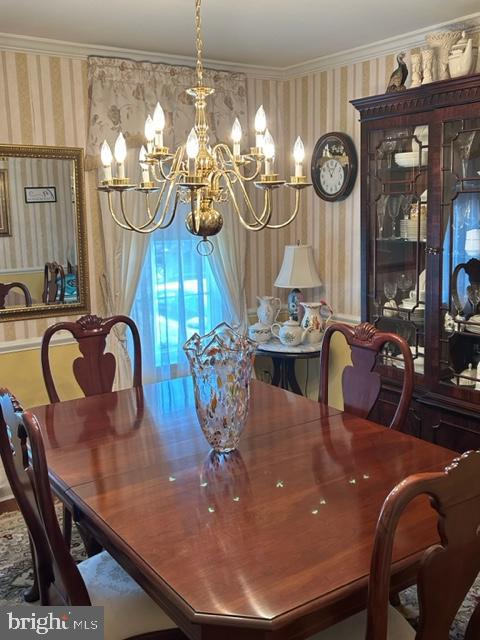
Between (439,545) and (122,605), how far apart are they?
3.13ft

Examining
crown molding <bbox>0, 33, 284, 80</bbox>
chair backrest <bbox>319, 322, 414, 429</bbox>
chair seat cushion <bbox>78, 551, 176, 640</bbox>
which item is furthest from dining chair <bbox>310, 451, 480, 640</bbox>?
crown molding <bbox>0, 33, 284, 80</bbox>

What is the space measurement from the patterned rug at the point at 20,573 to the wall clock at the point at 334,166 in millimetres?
2324

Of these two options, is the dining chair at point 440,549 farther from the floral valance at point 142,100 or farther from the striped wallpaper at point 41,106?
the floral valance at point 142,100

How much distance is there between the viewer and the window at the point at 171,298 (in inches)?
154

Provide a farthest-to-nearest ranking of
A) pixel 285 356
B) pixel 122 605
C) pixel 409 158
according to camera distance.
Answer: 1. pixel 285 356
2. pixel 409 158
3. pixel 122 605

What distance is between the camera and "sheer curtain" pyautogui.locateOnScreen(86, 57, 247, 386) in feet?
11.8

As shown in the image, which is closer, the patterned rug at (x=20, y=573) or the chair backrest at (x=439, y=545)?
the chair backrest at (x=439, y=545)

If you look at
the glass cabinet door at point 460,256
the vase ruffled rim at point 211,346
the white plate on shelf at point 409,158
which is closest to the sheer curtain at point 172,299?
the white plate on shelf at point 409,158

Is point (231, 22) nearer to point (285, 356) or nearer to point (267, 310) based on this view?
point (267, 310)

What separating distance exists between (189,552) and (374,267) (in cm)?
235

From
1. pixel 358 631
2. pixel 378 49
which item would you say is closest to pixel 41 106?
pixel 378 49

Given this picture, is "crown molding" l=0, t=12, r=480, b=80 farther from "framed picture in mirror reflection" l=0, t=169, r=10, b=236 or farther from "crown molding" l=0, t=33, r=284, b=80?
"framed picture in mirror reflection" l=0, t=169, r=10, b=236

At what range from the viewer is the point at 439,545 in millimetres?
1258

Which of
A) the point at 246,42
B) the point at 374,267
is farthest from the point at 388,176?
the point at 246,42
